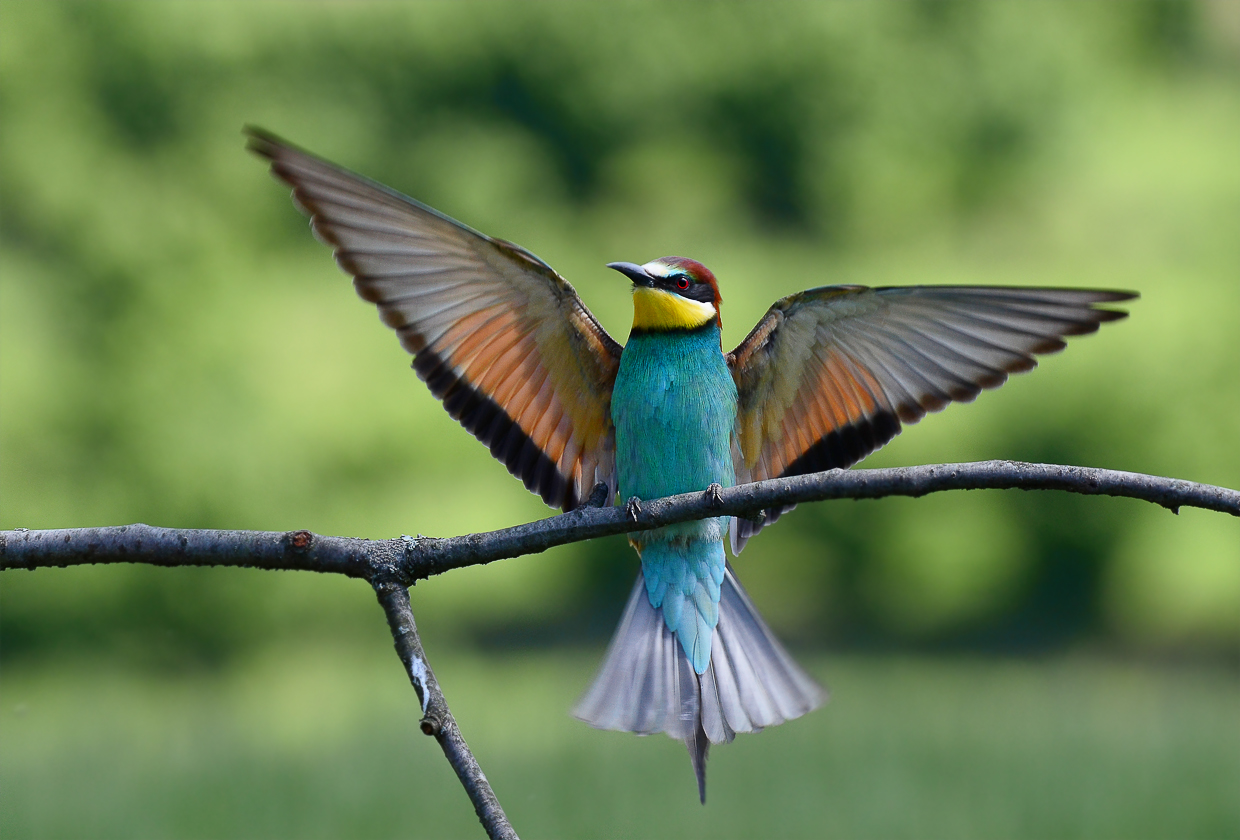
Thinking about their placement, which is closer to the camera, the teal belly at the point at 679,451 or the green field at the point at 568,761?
the teal belly at the point at 679,451

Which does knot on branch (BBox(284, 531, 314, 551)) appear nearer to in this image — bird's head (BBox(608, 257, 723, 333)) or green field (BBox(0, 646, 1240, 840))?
bird's head (BBox(608, 257, 723, 333))

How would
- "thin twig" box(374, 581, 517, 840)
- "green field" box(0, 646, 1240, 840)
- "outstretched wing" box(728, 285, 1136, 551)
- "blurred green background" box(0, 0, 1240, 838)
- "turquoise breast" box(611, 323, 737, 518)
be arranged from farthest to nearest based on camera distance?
"blurred green background" box(0, 0, 1240, 838), "green field" box(0, 646, 1240, 840), "turquoise breast" box(611, 323, 737, 518), "outstretched wing" box(728, 285, 1136, 551), "thin twig" box(374, 581, 517, 840)

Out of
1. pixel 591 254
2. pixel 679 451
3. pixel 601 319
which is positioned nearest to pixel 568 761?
pixel 601 319

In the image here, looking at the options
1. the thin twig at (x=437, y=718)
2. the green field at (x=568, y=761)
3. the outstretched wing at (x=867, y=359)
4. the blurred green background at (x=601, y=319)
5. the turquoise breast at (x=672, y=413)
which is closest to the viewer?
the thin twig at (x=437, y=718)

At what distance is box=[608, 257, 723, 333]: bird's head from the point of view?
3.38ft

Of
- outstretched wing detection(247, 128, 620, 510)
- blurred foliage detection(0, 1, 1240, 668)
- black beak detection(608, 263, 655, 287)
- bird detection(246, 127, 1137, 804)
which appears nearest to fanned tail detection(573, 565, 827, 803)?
bird detection(246, 127, 1137, 804)

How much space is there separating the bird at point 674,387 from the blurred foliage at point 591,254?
159 centimetres

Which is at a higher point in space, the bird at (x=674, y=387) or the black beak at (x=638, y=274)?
the black beak at (x=638, y=274)

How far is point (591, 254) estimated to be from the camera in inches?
118

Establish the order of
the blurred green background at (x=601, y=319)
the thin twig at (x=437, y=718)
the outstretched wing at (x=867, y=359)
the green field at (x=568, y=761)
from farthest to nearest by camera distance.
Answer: the blurred green background at (x=601, y=319) < the green field at (x=568, y=761) < the outstretched wing at (x=867, y=359) < the thin twig at (x=437, y=718)

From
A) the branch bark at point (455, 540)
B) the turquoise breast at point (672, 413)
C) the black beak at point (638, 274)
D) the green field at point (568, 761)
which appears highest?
Result: the black beak at point (638, 274)

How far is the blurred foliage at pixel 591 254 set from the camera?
261cm

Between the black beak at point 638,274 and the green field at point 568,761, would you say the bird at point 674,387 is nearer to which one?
the black beak at point 638,274

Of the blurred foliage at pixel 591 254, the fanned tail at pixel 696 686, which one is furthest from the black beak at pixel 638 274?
the blurred foliage at pixel 591 254
